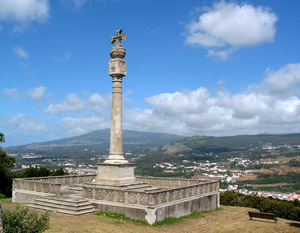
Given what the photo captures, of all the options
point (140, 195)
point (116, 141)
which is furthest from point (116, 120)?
point (140, 195)

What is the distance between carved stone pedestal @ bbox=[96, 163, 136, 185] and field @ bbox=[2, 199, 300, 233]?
376cm

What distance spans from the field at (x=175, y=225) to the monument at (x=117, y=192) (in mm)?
701

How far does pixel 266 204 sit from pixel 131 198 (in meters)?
10.1

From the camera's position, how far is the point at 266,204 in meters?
20.5

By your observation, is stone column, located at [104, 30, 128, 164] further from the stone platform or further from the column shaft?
the stone platform

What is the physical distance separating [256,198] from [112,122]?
10.9 m

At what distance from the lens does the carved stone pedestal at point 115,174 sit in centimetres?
1848

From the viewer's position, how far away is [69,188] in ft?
66.5

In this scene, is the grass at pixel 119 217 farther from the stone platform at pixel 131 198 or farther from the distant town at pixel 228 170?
the distant town at pixel 228 170

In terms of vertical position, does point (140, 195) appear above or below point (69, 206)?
above

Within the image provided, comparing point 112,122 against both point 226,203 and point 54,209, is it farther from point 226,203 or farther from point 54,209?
point 226,203

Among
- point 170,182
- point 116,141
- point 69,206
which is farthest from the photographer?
point 170,182

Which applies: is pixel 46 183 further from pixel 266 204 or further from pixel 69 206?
pixel 266 204

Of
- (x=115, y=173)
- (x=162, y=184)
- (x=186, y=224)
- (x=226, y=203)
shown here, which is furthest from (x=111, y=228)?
(x=226, y=203)
